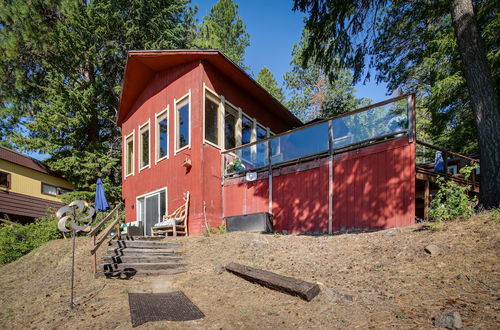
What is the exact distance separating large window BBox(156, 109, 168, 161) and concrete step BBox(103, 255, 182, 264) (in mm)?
5326

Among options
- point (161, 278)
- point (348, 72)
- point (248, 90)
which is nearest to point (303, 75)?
point (348, 72)

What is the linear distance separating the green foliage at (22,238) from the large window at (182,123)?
585 centimetres

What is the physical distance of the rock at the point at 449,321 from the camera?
130 inches

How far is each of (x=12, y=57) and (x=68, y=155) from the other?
6328 mm

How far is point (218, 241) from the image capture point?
8461 millimetres

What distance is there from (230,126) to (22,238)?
835 cm

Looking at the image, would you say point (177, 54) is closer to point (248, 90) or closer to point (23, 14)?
point (248, 90)

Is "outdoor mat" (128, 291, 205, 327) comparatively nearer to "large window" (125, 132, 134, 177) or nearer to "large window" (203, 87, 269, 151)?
"large window" (203, 87, 269, 151)

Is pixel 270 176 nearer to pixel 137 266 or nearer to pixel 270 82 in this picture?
pixel 137 266

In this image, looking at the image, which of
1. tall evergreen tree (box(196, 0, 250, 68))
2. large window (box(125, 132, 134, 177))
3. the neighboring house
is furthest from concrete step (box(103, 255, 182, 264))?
tall evergreen tree (box(196, 0, 250, 68))

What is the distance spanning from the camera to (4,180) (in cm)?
1616

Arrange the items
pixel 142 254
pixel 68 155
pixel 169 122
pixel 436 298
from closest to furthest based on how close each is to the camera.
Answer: pixel 436 298 < pixel 142 254 < pixel 169 122 < pixel 68 155

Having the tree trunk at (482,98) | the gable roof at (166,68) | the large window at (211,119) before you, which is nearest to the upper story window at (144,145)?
the gable roof at (166,68)

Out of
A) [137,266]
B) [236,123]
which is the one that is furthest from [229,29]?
[137,266]
